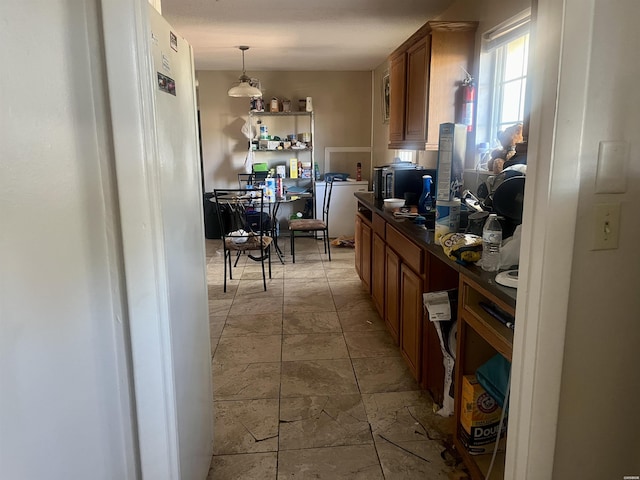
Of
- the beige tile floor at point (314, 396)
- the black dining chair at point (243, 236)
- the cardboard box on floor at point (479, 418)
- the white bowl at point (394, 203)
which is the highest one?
the white bowl at point (394, 203)

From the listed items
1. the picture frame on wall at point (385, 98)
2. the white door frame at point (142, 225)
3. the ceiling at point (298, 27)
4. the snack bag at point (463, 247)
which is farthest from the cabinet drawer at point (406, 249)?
the picture frame on wall at point (385, 98)

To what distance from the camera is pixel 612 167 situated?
103 cm

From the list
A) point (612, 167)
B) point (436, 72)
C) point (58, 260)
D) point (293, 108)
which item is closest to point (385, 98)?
point (293, 108)

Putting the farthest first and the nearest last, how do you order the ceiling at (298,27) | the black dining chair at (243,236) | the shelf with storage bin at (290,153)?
1. the shelf with storage bin at (290,153)
2. the black dining chair at (243,236)
3. the ceiling at (298,27)

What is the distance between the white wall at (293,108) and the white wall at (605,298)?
18.4ft

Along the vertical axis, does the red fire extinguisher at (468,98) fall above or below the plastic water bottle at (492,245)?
above

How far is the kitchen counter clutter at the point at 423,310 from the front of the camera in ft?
4.96

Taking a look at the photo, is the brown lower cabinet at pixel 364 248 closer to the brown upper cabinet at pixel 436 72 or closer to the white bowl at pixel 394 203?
the white bowl at pixel 394 203

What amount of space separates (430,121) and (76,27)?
8.09ft

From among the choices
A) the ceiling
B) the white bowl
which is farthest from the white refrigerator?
the white bowl

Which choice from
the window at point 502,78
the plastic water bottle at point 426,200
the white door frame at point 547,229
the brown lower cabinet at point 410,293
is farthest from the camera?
the plastic water bottle at point 426,200

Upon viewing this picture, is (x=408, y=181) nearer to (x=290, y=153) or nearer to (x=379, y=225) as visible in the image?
(x=379, y=225)

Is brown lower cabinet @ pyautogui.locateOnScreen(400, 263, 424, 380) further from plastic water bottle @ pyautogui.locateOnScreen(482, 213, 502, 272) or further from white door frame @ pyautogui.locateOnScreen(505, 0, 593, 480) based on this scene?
white door frame @ pyautogui.locateOnScreen(505, 0, 593, 480)

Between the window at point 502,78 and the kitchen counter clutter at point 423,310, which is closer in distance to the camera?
the kitchen counter clutter at point 423,310
